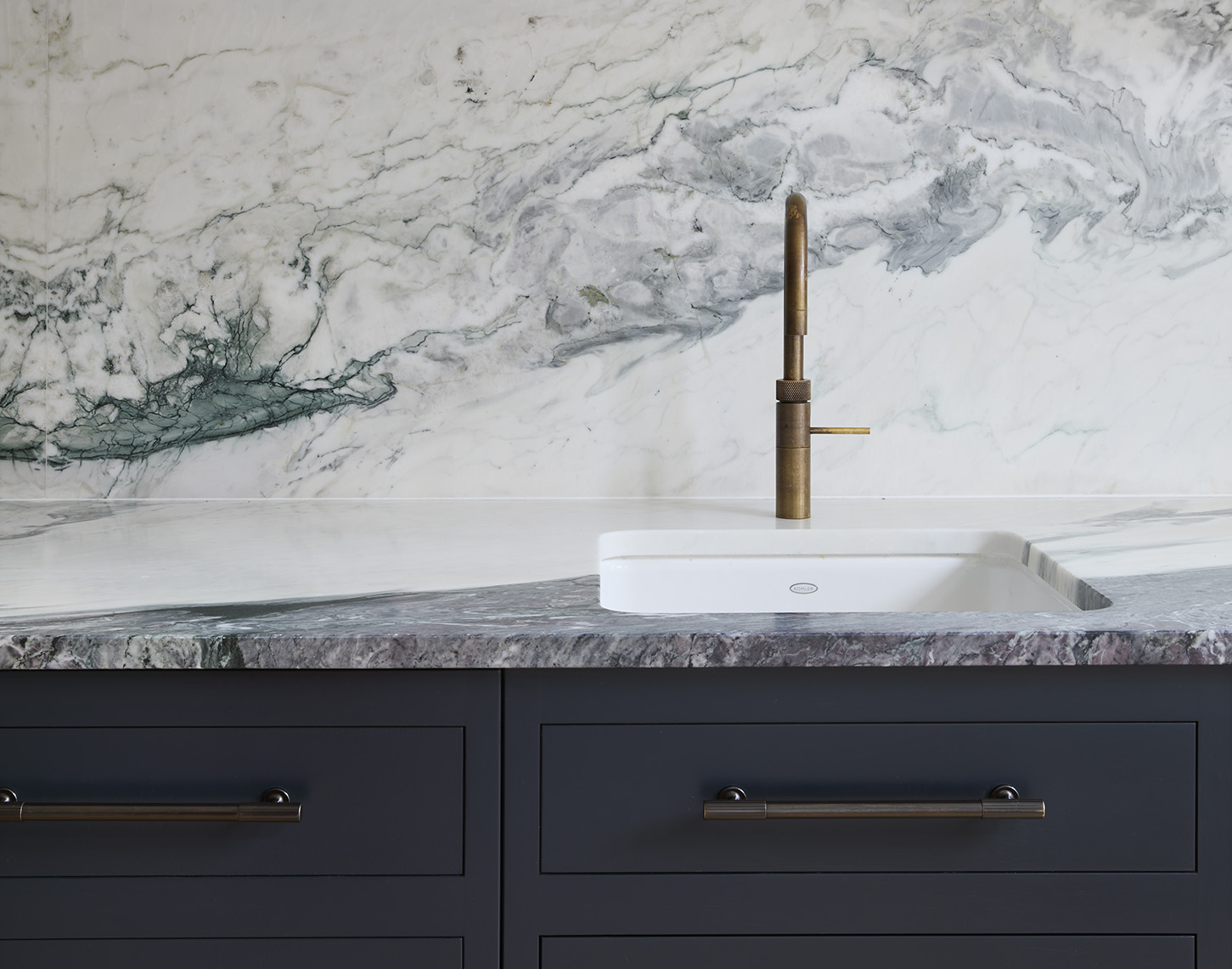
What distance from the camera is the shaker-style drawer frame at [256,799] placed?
2.53 ft

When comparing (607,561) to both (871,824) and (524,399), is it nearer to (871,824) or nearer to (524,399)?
(524,399)

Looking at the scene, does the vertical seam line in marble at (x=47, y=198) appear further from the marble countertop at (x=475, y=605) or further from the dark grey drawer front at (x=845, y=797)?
the dark grey drawer front at (x=845, y=797)

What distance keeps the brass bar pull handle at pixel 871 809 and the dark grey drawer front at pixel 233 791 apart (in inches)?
8.0

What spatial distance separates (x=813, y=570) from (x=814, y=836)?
1.45 feet

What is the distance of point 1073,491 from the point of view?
147 centimetres

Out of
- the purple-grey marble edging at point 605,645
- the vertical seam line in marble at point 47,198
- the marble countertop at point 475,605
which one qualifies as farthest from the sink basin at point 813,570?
the vertical seam line in marble at point 47,198

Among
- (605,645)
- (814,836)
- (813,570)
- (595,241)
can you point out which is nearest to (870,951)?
(814,836)

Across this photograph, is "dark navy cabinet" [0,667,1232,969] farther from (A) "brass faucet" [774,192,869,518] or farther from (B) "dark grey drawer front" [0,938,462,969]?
(A) "brass faucet" [774,192,869,518]

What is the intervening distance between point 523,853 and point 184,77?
117cm

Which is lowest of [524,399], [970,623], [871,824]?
[871,824]

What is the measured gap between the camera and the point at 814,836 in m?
0.78

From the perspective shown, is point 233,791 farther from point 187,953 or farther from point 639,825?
point 639,825

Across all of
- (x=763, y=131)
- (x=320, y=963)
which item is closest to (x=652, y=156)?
(x=763, y=131)

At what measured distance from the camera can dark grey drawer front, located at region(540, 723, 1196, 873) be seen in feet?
2.56
